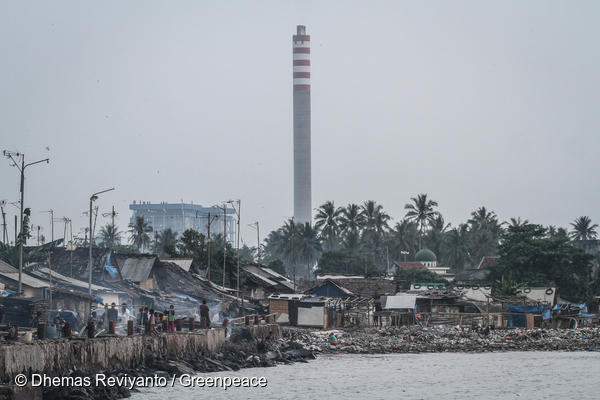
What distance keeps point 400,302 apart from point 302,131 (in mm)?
122049

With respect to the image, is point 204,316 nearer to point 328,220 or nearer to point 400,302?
point 400,302

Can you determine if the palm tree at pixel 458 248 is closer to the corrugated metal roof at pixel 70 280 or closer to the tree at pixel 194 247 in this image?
the tree at pixel 194 247

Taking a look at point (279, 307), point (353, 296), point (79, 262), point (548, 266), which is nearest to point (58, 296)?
point (79, 262)

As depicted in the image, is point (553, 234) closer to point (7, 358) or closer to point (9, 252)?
point (9, 252)

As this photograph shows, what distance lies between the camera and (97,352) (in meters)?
35.3

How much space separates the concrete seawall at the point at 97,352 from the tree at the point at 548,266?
51.1m

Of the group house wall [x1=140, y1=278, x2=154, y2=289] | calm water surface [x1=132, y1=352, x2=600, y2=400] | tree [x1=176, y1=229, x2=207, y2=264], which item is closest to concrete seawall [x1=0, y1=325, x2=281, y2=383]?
calm water surface [x1=132, y1=352, x2=600, y2=400]

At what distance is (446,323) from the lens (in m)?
71.1

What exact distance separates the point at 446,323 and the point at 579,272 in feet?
94.4

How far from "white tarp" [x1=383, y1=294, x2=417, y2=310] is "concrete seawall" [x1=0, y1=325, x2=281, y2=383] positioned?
86.1 ft

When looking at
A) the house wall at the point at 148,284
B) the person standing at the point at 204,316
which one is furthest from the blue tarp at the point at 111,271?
the person standing at the point at 204,316

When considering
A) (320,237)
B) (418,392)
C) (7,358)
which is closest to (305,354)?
(418,392)

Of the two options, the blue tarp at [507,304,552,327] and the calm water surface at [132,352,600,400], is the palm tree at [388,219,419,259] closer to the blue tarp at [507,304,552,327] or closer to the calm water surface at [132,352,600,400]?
the blue tarp at [507,304,552,327]

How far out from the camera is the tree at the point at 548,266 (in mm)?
92812
